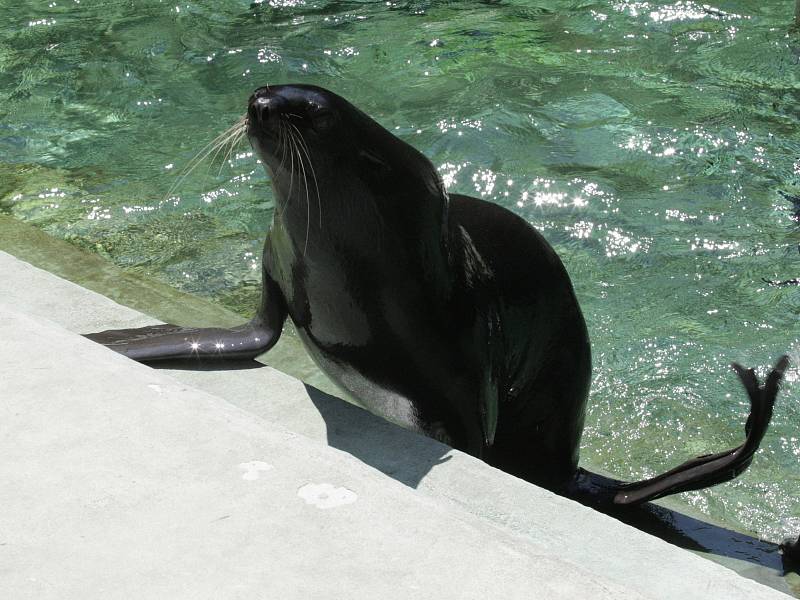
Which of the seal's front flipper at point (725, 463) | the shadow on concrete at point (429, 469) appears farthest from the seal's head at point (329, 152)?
the seal's front flipper at point (725, 463)

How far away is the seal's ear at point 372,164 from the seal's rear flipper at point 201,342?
0.68 metres

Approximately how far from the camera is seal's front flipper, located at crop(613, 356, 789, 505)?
11.0 feet

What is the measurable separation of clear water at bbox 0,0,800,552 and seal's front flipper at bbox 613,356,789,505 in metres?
0.50

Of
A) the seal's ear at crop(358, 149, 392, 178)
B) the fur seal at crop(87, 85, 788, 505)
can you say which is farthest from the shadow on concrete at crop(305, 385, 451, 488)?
the seal's ear at crop(358, 149, 392, 178)

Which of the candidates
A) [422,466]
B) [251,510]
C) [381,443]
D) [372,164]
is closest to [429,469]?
[422,466]

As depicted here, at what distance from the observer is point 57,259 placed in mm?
5508

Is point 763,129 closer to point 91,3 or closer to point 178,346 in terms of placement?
point 178,346

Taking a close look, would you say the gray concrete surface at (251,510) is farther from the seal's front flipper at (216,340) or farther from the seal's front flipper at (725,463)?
the seal's front flipper at (725,463)

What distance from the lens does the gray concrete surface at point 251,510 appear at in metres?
2.28

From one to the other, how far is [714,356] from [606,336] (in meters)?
0.49

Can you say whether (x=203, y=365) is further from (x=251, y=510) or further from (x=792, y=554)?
(x=792, y=554)

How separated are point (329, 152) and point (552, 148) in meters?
4.25

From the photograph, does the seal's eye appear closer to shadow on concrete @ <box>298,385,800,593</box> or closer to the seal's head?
the seal's head

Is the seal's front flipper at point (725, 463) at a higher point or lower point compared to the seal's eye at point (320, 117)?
lower
